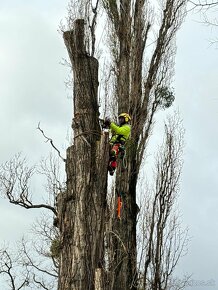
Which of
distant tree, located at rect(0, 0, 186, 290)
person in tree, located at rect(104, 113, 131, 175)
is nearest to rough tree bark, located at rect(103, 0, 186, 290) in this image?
distant tree, located at rect(0, 0, 186, 290)

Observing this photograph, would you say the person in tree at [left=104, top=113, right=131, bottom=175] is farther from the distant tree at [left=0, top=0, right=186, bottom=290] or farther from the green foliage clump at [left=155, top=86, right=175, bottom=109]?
the green foliage clump at [left=155, top=86, right=175, bottom=109]

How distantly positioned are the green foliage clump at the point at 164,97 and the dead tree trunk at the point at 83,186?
6.20 m

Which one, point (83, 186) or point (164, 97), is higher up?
point (164, 97)

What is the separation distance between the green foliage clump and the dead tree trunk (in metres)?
6.20

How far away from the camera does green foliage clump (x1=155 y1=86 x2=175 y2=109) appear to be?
12297 mm

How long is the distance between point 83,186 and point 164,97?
7024mm

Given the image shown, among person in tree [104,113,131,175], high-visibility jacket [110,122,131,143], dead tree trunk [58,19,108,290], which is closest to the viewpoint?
dead tree trunk [58,19,108,290]

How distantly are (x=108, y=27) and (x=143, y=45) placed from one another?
98 cm

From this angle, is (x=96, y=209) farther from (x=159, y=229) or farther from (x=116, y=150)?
(x=159, y=229)

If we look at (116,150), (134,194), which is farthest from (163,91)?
(116,150)

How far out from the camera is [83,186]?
5801 millimetres

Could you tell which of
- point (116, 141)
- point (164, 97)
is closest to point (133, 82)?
point (164, 97)

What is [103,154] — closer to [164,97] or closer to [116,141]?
[116,141]

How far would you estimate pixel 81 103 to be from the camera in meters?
6.09
